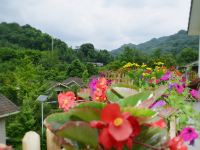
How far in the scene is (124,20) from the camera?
2858 centimetres

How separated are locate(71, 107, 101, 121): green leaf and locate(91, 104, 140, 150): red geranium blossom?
1.4 inches

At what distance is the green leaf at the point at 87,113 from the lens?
630 millimetres

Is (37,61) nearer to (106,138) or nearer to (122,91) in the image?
(122,91)

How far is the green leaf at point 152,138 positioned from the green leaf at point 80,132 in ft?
0.29

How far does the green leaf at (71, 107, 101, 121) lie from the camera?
63cm

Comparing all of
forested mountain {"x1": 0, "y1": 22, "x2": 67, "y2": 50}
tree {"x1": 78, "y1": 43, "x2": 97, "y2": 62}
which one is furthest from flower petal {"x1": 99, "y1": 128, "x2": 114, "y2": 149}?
tree {"x1": 78, "y1": 43, "x2": 97, "y2": 62}

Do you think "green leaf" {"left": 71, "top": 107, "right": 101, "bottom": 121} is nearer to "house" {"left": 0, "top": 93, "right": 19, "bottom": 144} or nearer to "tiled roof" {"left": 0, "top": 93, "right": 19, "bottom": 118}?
"house" {"left": 0, "top": 93, "right": 19, "bottom": 144}

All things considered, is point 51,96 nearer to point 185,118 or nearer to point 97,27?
point 97,27

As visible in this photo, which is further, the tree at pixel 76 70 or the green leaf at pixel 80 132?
the tree at pixel 76 70

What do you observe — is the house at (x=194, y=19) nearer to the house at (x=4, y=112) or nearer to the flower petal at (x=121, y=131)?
the flower petal at (x=121, y=131)

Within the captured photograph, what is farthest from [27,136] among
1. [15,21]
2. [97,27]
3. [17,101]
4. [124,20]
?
[15,21]

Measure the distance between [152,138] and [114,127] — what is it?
140 mm

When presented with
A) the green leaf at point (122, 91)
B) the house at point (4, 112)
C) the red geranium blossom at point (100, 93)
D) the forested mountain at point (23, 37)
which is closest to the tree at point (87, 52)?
the forested mountain at point (23, 37)

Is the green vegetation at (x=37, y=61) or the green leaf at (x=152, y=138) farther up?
the green leaf at (x=152, y=138)
